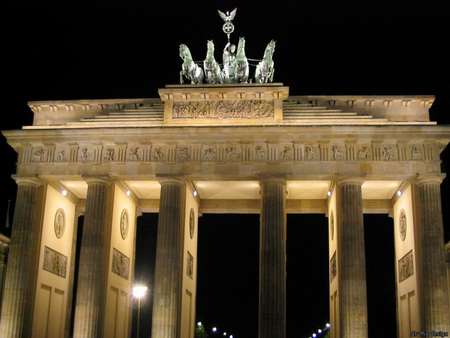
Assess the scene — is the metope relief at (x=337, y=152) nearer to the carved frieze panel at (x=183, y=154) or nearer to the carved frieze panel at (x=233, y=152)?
the carved frieze panel at (x=233, y=152)

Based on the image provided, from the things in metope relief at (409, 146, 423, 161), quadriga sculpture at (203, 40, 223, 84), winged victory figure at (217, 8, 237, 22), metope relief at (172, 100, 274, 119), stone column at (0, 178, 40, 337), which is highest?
winged victory figure at (217, 8, 237, 22)

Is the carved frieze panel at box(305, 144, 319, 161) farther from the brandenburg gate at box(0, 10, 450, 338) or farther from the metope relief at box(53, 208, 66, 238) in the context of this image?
the metope relief at box(53, 208, 66, 238)

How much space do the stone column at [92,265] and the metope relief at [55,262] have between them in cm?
327

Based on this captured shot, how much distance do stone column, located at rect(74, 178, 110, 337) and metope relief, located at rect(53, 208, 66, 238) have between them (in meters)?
4.08

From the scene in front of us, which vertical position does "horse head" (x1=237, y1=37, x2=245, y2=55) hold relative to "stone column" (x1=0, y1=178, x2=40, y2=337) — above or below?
A: above

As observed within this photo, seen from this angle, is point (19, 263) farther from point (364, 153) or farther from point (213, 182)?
point (364, 153)

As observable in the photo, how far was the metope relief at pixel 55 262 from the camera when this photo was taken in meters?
34.5

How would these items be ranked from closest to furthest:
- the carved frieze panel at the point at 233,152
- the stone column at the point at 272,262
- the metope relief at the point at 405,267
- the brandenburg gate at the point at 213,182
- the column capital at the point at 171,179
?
1. the stone column at the point at 272,262
2. the brandenburg gate at the point at 213,182
3. the carved frieze panel at the point at 233,152
4. the column capital at the point at 171,179
5. the metope relief at the point at 405,267

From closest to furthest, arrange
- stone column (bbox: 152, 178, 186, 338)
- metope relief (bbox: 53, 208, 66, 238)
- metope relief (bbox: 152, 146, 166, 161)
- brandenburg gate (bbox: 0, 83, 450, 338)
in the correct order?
stone column (bbox: 152, 178, 186, 338) < brandenburg gate (bbox: 0, 83, 450, 338) < metope relief (bbox: 152, 146, 166, 161) < metope relief (bbox: 53, 208, 66, 238)

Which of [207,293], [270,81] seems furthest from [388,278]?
[270,81]

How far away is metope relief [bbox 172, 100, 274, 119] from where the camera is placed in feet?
111

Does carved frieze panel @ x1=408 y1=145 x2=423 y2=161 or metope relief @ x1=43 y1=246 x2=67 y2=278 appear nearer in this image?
carved frieze panel @ x1=408 y1=145 x2=423 y2=161

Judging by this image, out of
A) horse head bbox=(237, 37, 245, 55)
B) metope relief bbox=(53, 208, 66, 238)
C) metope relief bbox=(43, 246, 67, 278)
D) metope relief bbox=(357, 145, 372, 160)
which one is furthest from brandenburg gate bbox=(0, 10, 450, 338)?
horse head bbox=(237, 37, 245, 55)

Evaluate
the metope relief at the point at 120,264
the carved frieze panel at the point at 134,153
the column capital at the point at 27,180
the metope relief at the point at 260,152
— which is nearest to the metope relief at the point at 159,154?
the carved frieze panel at the point at 134,153
